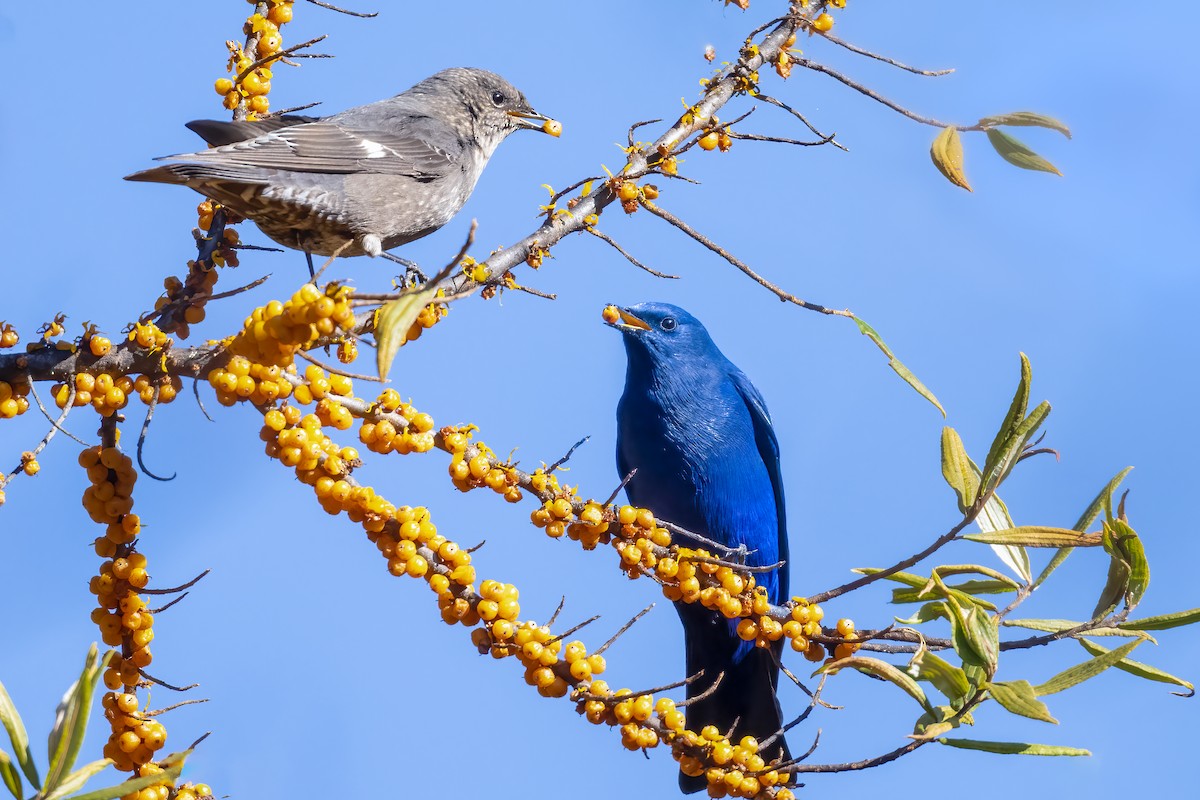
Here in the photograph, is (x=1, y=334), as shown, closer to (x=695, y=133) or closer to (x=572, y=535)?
(x=572, y=535)

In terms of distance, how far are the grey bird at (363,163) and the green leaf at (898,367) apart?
6.15 feet

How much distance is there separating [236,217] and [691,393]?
6.91ft

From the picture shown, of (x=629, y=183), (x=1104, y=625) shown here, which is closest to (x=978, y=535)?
(x=1104, y=625)

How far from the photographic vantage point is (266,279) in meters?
3.13

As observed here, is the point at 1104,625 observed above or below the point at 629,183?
below

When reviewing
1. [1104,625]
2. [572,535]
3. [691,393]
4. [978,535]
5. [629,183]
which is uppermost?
[691,393]

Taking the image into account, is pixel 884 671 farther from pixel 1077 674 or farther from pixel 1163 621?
pixel 1163 621

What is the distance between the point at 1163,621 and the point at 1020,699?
0.57m

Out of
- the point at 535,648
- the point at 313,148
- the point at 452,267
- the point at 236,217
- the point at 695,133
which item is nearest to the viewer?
the point at 452,267

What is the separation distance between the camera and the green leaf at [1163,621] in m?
2.93

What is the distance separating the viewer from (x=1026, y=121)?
3385 mm

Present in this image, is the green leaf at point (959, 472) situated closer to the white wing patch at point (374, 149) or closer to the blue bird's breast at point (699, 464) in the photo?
the blue bird's breast at point (699, 464)

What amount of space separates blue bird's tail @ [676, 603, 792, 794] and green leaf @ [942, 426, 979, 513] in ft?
5.54

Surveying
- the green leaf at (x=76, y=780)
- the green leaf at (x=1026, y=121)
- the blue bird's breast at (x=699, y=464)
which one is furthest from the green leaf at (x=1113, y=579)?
the green leaf at (x=76, y=780)
